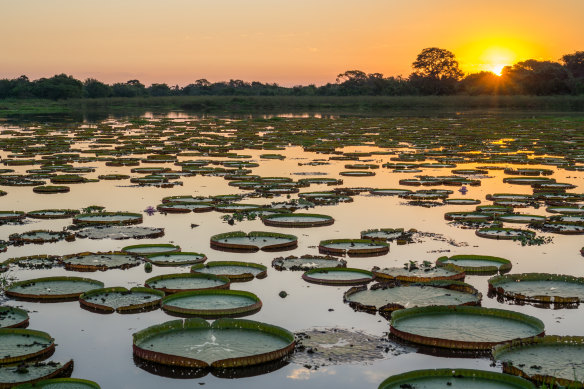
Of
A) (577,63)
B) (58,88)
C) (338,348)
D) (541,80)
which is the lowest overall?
(338,348)

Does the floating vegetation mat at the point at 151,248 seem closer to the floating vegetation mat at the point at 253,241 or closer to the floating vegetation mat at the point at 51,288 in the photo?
the floating vegetation mat at the point at 253,241

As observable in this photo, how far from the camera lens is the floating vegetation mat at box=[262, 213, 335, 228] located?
1210 cm

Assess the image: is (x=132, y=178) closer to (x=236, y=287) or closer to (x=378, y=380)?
(x=236, y=287)

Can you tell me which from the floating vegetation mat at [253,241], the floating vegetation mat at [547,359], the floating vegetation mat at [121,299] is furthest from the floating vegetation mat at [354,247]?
the floating vegetation mat at [547,359]

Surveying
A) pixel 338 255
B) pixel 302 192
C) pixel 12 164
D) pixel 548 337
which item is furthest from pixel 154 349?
pixel 12 164

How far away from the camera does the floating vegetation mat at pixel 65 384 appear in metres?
5.55

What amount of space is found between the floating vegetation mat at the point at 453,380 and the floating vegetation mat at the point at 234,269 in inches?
135

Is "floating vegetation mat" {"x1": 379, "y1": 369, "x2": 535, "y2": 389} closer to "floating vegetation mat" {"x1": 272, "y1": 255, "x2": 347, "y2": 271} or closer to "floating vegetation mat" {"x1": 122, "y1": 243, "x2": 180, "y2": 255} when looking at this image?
"floating vegetation mat" {"x1": 272, "y1": 255, "x2": 347, "y2": 271}

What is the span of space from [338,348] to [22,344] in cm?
269

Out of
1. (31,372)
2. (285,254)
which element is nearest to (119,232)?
(285,254)

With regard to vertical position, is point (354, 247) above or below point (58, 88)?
below

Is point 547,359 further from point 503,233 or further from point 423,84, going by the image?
point 423,84

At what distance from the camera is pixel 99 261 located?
928cm

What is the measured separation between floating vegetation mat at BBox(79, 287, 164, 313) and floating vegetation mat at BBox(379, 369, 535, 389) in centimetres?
299
